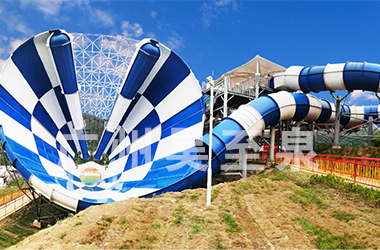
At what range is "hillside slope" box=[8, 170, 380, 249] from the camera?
6.09 metres

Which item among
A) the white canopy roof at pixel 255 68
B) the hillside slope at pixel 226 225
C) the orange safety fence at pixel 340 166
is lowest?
the hillside slope at pixel 226 225

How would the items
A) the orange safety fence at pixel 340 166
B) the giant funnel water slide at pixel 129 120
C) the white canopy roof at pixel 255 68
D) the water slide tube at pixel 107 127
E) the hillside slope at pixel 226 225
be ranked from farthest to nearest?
the white canopy roof at pixel 255 68 → the giant funnel water slide at pixel 129 120 → the water slide tube at pixel 107 127 → the orange safety fence at pixel 340 166 → the hillside slope at pixel 226 225

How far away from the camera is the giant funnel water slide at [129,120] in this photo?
11602 mm

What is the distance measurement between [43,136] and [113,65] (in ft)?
26.4

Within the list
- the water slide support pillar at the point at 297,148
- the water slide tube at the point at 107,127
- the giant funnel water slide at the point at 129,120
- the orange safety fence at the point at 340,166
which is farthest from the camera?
the water slide support pillar at the point at 297,148

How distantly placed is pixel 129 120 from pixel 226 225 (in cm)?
1015

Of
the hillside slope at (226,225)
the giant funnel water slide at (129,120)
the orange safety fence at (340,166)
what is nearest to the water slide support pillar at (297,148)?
the orange safety fence at (340,166)

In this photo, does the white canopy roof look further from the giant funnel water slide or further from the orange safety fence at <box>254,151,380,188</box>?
the orange safety fence at <box>254,151,380,188</box>

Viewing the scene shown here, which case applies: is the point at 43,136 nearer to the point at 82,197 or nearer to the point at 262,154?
the point at 82,197

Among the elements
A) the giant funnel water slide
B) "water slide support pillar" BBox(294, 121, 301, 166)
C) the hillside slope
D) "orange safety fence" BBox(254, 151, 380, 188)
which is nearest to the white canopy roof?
the giant funnel water slide

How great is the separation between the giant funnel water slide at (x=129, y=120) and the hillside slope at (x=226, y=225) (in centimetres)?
352

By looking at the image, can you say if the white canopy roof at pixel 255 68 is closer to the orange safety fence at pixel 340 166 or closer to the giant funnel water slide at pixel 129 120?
the giant funnel water slide at pixel 129 120

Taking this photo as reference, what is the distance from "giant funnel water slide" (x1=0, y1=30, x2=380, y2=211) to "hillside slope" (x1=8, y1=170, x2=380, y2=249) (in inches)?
139

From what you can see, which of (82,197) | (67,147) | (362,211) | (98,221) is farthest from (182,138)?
(362,211)
